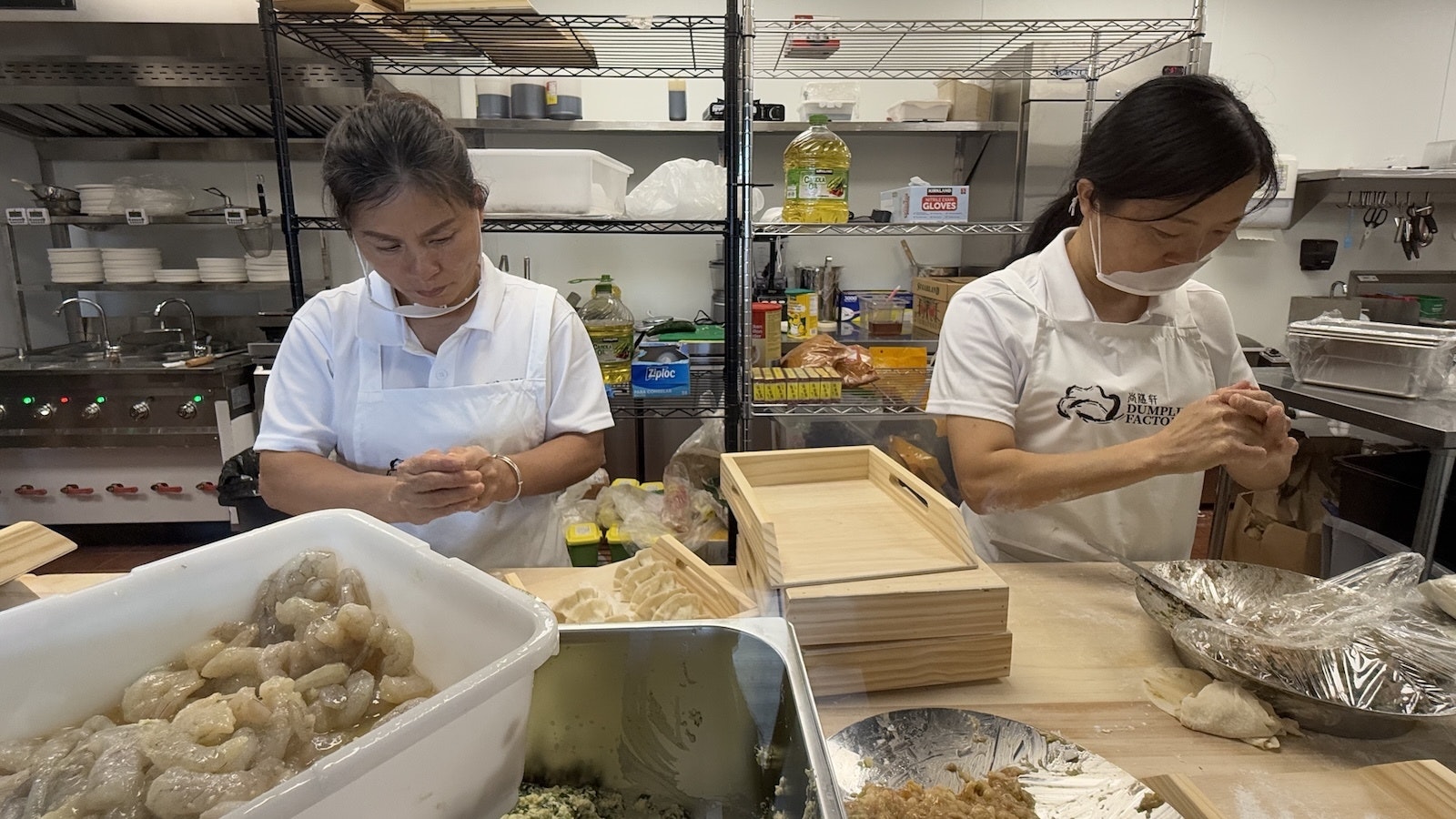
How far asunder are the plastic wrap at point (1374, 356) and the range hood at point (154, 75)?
11.4 feet

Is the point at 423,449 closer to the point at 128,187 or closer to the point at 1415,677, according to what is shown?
the point at 1415,677

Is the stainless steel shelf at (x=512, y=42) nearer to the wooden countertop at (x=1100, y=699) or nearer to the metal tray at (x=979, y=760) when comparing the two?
the wooden countertop at (x=1100, y=699)

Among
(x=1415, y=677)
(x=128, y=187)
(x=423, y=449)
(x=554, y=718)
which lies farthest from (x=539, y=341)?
(x=128, y=187)

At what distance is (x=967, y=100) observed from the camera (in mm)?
3455

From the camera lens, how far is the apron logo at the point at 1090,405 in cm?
133

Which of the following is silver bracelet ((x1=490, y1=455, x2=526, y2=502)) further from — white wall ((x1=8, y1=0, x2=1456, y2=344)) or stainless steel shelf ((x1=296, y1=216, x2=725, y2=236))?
white wall ((x1=8, y1=0, x2=1456, y2=344))

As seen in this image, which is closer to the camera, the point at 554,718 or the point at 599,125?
the point at 554,718

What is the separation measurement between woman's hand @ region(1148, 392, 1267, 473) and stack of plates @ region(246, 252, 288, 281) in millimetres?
3782

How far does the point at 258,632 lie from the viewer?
601 millimetres

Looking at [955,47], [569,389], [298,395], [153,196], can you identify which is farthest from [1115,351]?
[153,196]

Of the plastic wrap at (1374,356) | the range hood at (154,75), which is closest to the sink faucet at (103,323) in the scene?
the range hood at (154,75)

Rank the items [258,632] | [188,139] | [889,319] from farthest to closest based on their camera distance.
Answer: [188,139] < [889,319] < [258,632]

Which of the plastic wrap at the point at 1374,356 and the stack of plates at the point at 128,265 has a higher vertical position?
the stack of plates at the point at 128,265

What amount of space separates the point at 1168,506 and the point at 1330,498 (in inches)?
57.8
